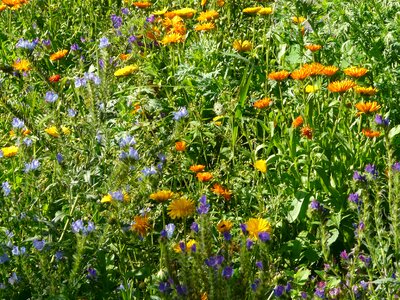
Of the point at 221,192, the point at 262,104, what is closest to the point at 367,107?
the point at 262,104

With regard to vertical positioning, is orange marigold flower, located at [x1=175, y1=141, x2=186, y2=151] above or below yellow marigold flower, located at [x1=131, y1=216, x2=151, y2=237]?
below

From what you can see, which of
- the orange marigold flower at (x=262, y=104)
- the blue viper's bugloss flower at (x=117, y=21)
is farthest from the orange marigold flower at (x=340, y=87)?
the blue viper's bugloss flower at (x=117, y=21)

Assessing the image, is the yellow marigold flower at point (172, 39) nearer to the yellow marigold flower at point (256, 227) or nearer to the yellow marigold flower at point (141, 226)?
the yellow marigold flower at point (141, 226)

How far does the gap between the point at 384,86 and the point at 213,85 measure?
77 centimetres

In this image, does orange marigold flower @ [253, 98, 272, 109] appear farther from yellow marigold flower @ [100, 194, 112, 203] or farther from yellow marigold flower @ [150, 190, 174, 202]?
yellow marigold flower @ [100, 194, 112, 203]

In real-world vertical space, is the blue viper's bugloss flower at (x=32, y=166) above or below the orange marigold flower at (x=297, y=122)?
above

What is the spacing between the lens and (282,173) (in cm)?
311

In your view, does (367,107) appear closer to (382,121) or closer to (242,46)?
(382,121)

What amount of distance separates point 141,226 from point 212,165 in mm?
929

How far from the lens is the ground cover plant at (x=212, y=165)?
7.71 ft

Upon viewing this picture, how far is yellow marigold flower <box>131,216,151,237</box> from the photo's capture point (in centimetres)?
262

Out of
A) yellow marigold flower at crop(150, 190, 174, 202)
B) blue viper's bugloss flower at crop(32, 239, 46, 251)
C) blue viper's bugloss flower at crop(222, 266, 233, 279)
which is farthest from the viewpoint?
yellow marigold flower at crop(150, 190, 174, 202)

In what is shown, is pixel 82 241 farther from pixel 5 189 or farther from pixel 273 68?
pixel 273 68

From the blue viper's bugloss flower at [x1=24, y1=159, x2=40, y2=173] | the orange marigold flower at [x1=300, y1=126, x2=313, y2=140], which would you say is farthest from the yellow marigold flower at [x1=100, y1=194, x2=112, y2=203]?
the orange marigold flower at [x1=300, y1=126, x2=313, y2=140]
